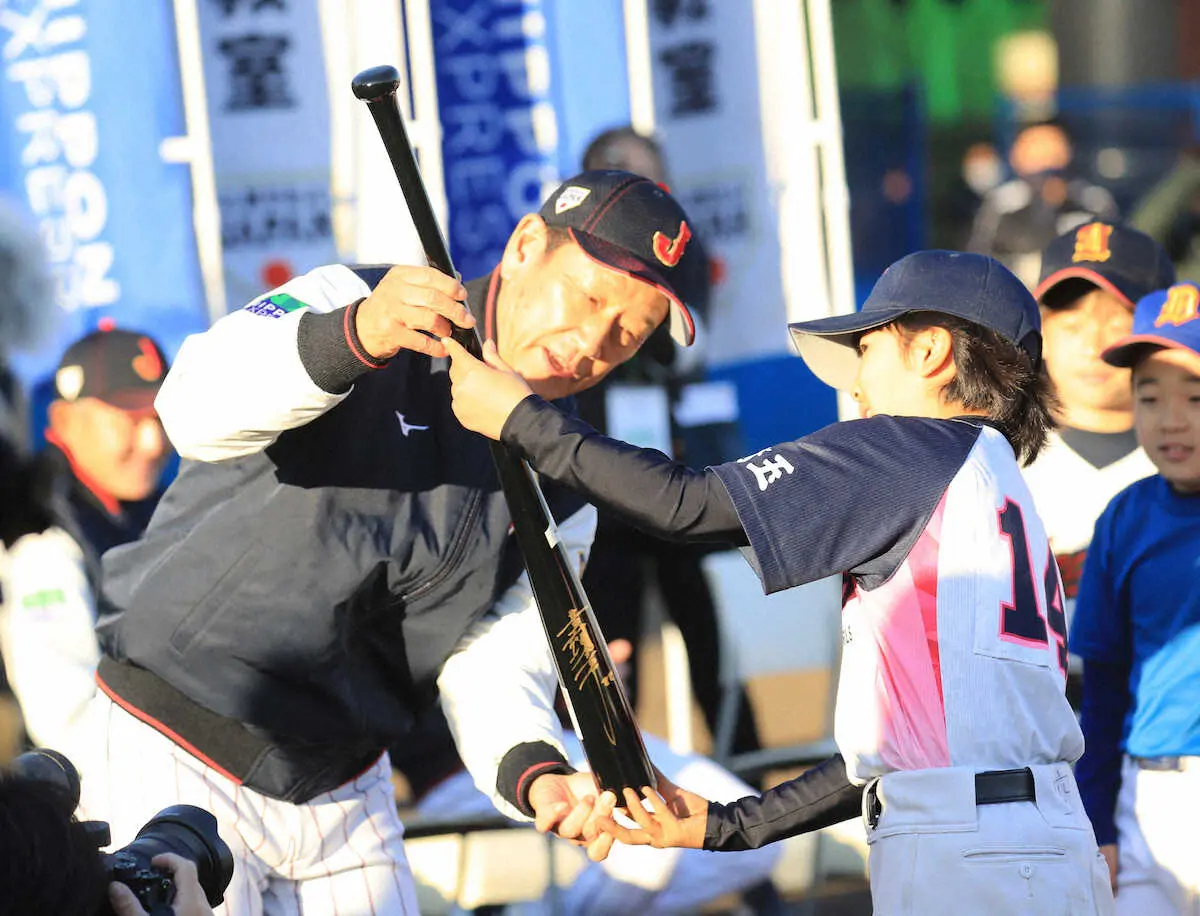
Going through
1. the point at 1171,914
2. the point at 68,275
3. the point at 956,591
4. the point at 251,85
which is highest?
the point at 251,85

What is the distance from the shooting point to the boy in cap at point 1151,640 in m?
3.44

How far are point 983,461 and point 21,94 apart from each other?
13.8 feet

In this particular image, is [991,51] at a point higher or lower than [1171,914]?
higher

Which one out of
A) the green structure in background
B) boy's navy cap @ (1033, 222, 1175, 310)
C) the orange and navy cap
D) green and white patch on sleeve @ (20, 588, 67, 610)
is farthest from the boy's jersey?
the green structure in background

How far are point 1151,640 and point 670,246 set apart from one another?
4.55 ft

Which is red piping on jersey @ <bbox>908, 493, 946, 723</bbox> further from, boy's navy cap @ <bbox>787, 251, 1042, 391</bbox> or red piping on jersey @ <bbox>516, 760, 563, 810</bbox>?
red piping on jersey @ <bbox>516, 760, 563, 810</bbox>

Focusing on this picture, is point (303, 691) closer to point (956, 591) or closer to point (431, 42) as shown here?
point (956, 591)

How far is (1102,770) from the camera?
141 inches

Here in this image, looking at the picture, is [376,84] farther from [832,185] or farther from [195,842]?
[832,185]

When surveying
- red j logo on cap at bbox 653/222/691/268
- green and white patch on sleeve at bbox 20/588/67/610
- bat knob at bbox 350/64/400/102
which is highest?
bat knob at bbox 350/64/400/102

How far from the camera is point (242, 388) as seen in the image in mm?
2707

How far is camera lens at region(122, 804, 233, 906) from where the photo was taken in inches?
88.3

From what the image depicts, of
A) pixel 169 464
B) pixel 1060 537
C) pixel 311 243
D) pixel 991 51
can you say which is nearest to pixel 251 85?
pixel 311 243

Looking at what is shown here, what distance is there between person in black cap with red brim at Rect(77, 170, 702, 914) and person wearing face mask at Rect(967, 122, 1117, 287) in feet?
15.9
